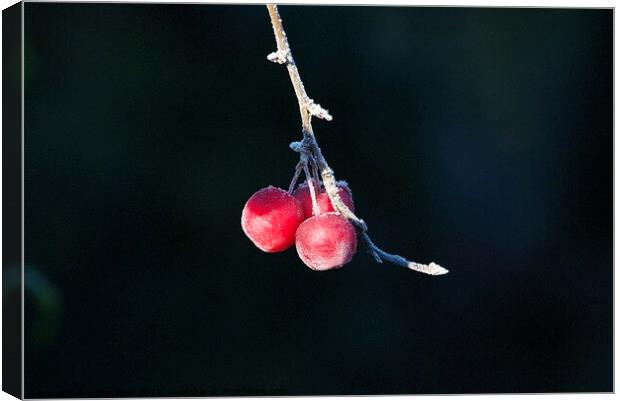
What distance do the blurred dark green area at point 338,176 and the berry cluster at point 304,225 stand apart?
0.75 meters

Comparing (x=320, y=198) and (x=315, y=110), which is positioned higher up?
(x=315, y=110)

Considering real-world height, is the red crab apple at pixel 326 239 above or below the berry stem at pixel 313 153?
below

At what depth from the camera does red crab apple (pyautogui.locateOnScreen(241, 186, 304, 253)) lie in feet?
5.21

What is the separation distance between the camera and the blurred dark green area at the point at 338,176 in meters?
2.29

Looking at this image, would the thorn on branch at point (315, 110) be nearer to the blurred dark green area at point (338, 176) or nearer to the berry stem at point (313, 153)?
the berry stem at point (313, 153)

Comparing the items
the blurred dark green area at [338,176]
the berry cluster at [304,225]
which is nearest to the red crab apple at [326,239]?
the berry cluster at [304,225]

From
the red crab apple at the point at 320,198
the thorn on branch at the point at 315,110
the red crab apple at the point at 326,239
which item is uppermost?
the thorn on branch at the point at 315,110

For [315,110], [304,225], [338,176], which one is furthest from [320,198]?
[338,176]

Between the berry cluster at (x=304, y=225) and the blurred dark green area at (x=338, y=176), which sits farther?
the blurred dark green area at (x=338, y=176)

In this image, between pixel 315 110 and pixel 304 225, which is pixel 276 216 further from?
pixel 315 110

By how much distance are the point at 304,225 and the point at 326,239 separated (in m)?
0.06

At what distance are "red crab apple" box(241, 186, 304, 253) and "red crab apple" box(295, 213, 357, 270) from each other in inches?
1.1

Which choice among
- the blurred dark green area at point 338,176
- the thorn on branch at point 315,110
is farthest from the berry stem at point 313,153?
the blurred dark green area at point 338,176

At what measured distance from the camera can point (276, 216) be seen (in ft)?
5.20
